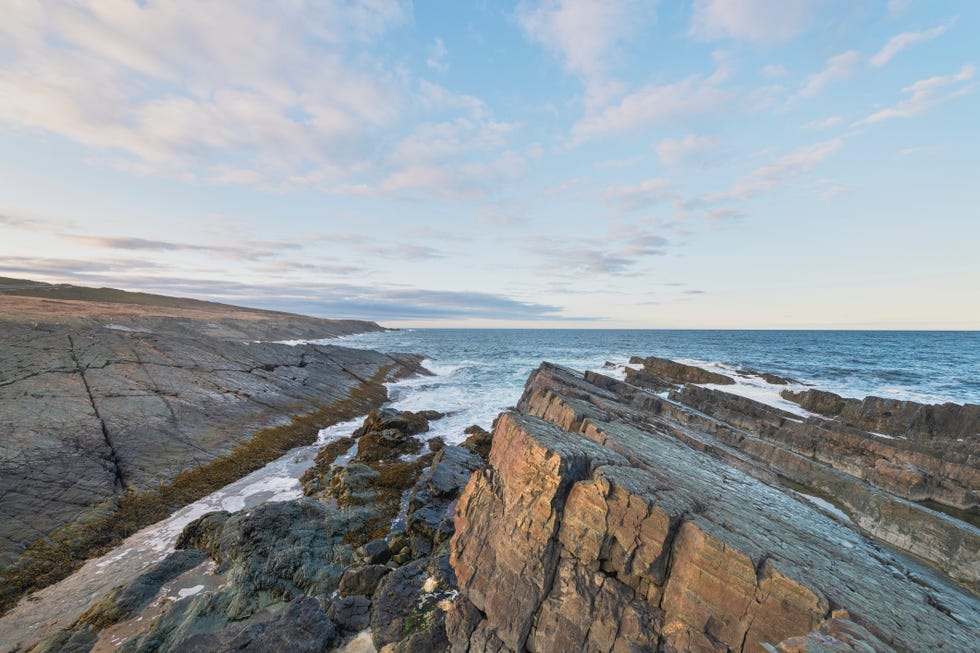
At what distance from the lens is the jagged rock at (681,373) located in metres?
45.3

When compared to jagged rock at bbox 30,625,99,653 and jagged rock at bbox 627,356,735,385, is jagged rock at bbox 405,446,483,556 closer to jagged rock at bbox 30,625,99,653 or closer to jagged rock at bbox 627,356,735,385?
jagged rock at bbox 30,625,99,653

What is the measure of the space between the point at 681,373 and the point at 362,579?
1864 inches

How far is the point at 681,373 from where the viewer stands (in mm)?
48281

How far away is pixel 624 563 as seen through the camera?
8.29 metres

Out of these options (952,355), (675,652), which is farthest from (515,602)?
(952,355)

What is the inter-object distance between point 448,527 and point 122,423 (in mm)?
19233

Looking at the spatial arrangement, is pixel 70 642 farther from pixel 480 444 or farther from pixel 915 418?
pixel 915 418

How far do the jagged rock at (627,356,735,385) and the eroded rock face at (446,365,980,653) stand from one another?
36.2 metres

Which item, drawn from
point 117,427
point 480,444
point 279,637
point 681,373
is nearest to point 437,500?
point 279,637

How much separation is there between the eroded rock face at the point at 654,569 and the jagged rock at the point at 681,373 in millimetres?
36229

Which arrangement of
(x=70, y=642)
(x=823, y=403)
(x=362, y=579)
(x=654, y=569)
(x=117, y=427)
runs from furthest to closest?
(x=823, y=403) → (x=117, y=427) → (x=362, y=579) → (x=70, y=642) → (x=654, y=569)

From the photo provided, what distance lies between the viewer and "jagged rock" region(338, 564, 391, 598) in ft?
36.3

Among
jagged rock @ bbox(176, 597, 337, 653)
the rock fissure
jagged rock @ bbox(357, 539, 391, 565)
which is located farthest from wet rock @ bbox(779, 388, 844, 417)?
the rock fissure

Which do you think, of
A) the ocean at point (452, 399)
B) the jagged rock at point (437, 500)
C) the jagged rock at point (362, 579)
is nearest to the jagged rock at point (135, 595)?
the ocean at point (452, 399)
